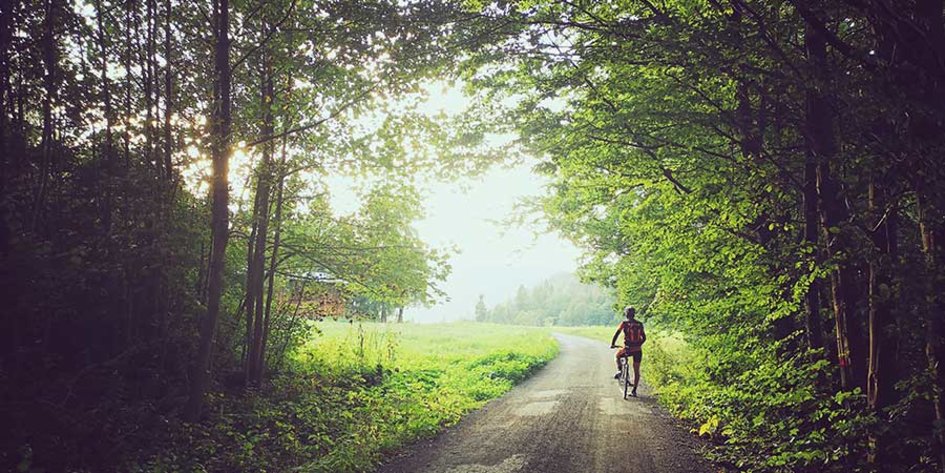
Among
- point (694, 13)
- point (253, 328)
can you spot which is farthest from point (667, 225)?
point (253, 328)

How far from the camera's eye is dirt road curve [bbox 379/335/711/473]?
6438 mm

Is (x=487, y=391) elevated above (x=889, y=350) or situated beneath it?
situated beneath

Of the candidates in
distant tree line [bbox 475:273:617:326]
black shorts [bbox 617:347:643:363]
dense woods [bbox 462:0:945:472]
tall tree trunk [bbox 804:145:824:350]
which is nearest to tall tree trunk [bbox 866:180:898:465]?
dense woods [bbox 462:0:945:472]

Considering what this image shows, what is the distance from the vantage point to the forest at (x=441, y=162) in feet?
14.7

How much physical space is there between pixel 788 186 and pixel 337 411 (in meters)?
8.23

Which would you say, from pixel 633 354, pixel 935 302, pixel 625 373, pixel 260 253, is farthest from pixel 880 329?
pixel 260 253

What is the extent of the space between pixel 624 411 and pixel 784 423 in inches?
184

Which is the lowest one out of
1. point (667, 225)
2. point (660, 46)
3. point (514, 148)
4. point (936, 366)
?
point (936, 366)

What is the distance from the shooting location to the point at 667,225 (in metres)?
6.73

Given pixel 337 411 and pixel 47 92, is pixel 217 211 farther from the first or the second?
pixel 337 411

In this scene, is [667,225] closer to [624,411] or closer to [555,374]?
[624,411]

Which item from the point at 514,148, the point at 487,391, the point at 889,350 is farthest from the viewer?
the point at 514,148

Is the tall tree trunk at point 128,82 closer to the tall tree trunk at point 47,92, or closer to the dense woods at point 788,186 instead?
the tall tree trunk at point 47,92

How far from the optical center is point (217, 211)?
8133 millimetres
